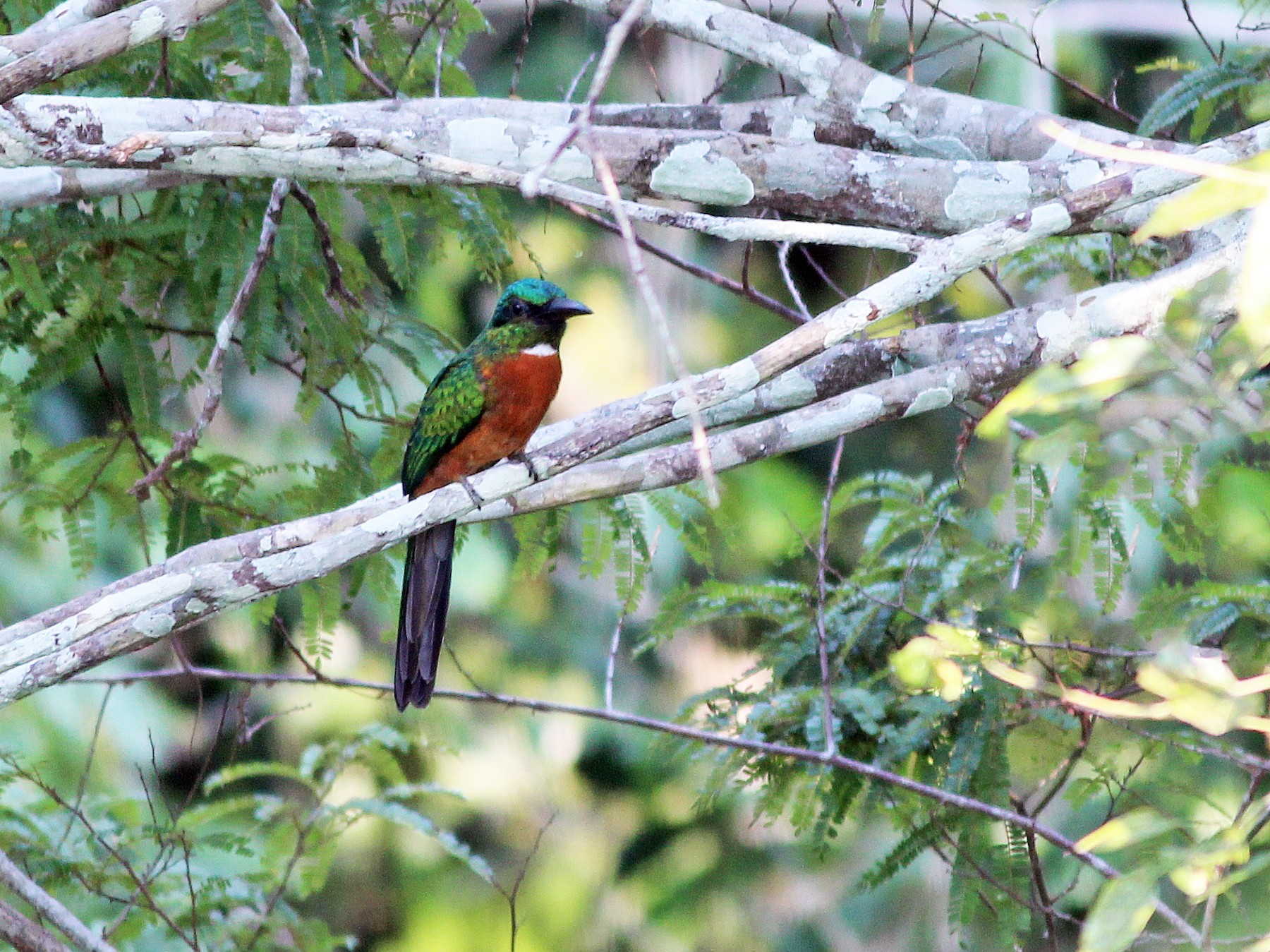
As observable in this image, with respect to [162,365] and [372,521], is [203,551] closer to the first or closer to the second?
[372,521]

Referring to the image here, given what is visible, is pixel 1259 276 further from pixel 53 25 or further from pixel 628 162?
pixel 53 25

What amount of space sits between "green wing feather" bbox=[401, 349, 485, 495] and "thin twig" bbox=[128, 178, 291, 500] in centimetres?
51

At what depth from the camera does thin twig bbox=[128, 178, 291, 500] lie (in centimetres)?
245

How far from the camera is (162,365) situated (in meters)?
3.02

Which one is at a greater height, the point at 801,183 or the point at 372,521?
the point at 801,183

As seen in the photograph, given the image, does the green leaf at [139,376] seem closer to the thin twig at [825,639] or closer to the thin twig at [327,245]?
the thin twig at [327,245]

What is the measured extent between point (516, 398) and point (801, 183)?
1024mm

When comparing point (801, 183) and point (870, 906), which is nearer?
point (801, 183)

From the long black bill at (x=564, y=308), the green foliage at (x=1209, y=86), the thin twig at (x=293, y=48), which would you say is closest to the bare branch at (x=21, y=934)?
the thin twig at (x=293, y=48)

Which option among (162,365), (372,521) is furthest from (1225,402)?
(162,365)

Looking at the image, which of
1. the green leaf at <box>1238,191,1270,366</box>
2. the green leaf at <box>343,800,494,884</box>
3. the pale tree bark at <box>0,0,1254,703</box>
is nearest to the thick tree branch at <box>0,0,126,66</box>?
the pale tree bark at <box>0,0,1254,703</box>

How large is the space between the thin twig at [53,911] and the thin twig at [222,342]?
29.9 inches

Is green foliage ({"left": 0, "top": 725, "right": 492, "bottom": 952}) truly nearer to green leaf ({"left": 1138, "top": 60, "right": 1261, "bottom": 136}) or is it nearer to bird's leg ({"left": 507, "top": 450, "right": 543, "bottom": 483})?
bird's leg ({"left": 507, "top": 450, "right": 543, "bottom": 483})

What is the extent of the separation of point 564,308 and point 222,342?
952 mm
